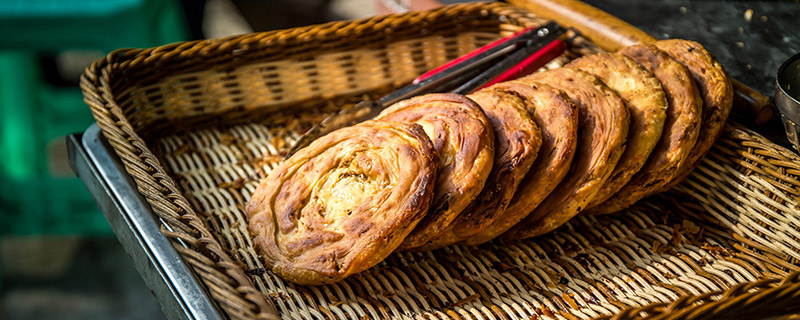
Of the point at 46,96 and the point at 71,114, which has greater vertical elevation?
the point at 46,96

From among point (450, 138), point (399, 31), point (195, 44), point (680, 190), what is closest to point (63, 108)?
point (195, 44)

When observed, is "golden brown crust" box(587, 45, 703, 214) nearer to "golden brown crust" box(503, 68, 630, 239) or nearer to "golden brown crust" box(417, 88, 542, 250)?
"golden brown crust" box(503, 68, 630, 239)

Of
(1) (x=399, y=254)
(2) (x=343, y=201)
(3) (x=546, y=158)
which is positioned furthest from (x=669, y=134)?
(2) (x=343, y=201)

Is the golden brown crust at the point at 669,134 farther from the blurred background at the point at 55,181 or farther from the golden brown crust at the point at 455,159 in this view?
the blurred background at the point at 55,181

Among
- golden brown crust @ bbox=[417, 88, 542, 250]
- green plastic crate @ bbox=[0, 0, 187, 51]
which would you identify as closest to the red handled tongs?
golden brown crust @ bbox=[417, 88, 542, 250]

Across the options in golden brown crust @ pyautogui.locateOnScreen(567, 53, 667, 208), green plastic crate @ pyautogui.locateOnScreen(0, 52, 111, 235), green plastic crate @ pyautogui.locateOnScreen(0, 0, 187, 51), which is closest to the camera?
golden brown crust @ pyautogui.locateOnScreen(567, 53, 667, 208)

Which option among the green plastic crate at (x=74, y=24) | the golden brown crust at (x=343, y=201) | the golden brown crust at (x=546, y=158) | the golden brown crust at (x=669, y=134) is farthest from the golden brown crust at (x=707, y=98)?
the green plastic crate at (x=74, y=24)

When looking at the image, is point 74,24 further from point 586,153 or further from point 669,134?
point 669,134
